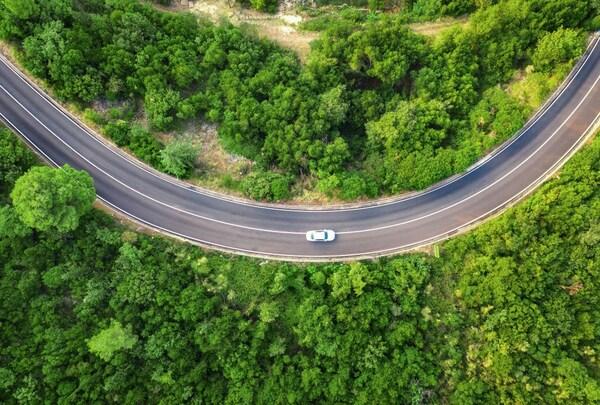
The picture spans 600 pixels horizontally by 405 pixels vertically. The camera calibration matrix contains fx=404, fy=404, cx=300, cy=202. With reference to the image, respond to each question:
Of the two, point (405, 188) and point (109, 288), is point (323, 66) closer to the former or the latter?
point (405, 188)

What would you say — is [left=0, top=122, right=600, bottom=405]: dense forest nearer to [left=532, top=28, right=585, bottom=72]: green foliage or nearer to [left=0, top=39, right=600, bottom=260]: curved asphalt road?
[left=0, top=39, right=600, bottom=260]: curved asphalt road

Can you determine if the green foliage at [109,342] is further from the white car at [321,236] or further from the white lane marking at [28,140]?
the white lane marking at [28,140]

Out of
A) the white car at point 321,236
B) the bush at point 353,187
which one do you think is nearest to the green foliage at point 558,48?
the bush at point 353,187

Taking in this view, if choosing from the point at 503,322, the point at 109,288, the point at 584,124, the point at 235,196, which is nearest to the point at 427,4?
the point at 584,124

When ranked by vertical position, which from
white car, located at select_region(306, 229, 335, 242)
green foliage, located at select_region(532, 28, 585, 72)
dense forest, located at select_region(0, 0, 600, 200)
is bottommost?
Result: white car, located at select_region(306, 229, 335, 242)

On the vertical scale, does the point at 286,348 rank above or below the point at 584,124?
below

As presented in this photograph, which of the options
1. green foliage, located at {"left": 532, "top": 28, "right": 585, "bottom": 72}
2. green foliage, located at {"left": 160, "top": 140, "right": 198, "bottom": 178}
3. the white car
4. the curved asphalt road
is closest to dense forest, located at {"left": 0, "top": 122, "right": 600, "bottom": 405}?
the curved asphalt road
